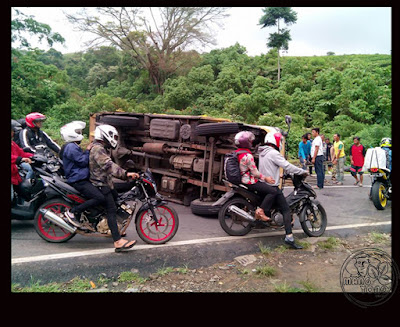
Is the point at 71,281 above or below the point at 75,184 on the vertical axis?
below

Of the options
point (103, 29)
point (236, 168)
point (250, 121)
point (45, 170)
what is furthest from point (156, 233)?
point (103, 29)

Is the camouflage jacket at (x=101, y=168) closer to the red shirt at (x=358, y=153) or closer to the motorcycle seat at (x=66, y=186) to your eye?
the motorcycle seat at (x=66, y=186)

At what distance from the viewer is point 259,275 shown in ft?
13.0

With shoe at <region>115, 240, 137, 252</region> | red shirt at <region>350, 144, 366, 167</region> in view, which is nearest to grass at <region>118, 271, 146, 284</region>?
shoe at <region>115, 240, 137, 252</region>

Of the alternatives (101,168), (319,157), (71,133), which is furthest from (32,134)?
(319,157)

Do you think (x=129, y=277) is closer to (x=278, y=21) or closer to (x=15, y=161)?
(x=15, y=161)

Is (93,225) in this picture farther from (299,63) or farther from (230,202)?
(299,63)

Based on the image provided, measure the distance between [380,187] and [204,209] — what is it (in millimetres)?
4233

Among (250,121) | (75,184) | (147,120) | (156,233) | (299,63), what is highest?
(299,63)

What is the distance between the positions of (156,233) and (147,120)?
3.79m

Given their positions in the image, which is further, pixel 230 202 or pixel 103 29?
pixel 103 29

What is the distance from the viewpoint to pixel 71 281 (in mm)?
3680

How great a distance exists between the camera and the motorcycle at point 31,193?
4.84 meters

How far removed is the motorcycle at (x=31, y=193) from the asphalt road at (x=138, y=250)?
29cm
